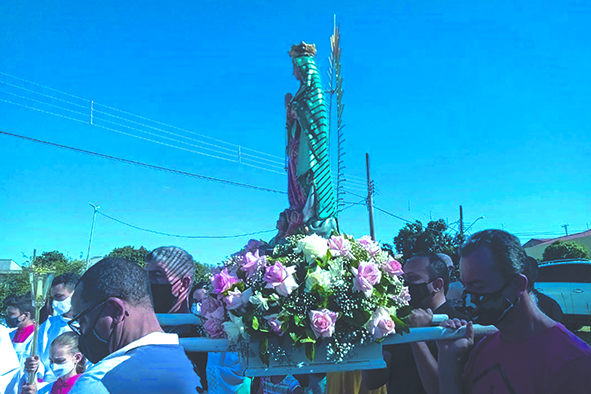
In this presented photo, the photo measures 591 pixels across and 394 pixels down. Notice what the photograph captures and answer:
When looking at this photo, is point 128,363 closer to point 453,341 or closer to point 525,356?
point 453,341

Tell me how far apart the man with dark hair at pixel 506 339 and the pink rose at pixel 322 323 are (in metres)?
0.69

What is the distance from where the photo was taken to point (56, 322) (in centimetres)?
544

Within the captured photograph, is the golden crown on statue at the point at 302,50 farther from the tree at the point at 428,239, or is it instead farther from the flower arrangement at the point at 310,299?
the tree at the point at 428,239

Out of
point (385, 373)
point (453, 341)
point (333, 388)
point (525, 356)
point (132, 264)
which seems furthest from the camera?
point (333, 388)

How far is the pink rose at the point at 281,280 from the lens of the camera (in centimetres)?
218

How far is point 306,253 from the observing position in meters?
2.34

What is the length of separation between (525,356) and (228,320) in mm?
1465

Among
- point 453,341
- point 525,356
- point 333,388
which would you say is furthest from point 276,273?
point 333,388

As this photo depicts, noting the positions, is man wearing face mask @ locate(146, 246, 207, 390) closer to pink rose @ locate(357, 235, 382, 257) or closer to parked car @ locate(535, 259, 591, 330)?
pink rose @ locate(357, 235, 382, 257)

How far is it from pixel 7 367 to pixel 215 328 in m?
3.80

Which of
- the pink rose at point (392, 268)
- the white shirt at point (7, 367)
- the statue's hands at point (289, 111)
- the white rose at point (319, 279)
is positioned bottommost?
the white shirt at point (7, 367)

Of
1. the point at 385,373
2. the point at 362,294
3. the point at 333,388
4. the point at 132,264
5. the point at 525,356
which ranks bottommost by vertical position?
the point at 333,388

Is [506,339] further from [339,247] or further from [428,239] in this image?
[428,239]

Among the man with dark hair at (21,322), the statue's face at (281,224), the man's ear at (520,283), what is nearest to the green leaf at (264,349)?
the man's ear at (520,283)
